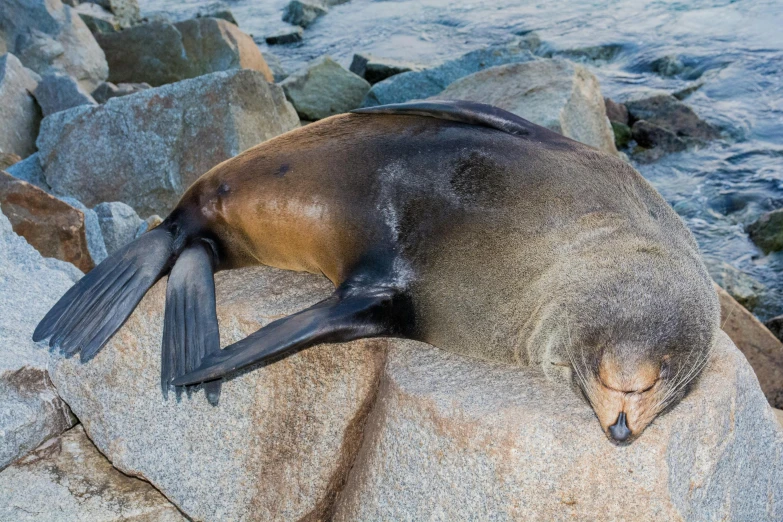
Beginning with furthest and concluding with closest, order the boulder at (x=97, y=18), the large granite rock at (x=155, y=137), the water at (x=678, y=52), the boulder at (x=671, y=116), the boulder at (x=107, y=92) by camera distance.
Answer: the boulder at (x=97, y=18) → the boulder at (x=671, y=116) → the boulder at (x=107, y=92) → the water at (x=678, y=52) → the large granite rock at (x=155, y=137)

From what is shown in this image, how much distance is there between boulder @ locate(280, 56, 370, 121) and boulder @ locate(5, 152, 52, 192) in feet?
12.3

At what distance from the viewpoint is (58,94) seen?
798 centimetres

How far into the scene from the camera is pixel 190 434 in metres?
3.57

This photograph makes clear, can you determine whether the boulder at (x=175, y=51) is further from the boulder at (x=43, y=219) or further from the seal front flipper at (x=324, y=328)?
the seal front flipper at (x=324, y=328)

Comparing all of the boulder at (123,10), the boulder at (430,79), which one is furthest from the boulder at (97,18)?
the boulder at (430,79)

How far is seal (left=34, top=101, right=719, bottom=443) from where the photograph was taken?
9.57 ft

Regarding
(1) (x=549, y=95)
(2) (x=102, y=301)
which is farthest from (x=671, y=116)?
(2) (x=102, y=301)

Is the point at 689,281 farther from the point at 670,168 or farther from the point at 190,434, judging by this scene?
the point at 670,168

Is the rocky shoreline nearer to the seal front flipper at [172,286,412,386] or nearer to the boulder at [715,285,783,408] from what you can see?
the boulder at [715,285,783,408]

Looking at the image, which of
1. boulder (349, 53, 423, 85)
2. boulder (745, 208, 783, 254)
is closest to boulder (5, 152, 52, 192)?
boulder (349, 53, 423, 85)

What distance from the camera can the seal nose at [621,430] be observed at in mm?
2723

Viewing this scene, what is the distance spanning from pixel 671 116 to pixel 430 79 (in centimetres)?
295

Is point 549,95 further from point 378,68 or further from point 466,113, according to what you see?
point 378,68

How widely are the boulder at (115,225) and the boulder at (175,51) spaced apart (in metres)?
5.55
